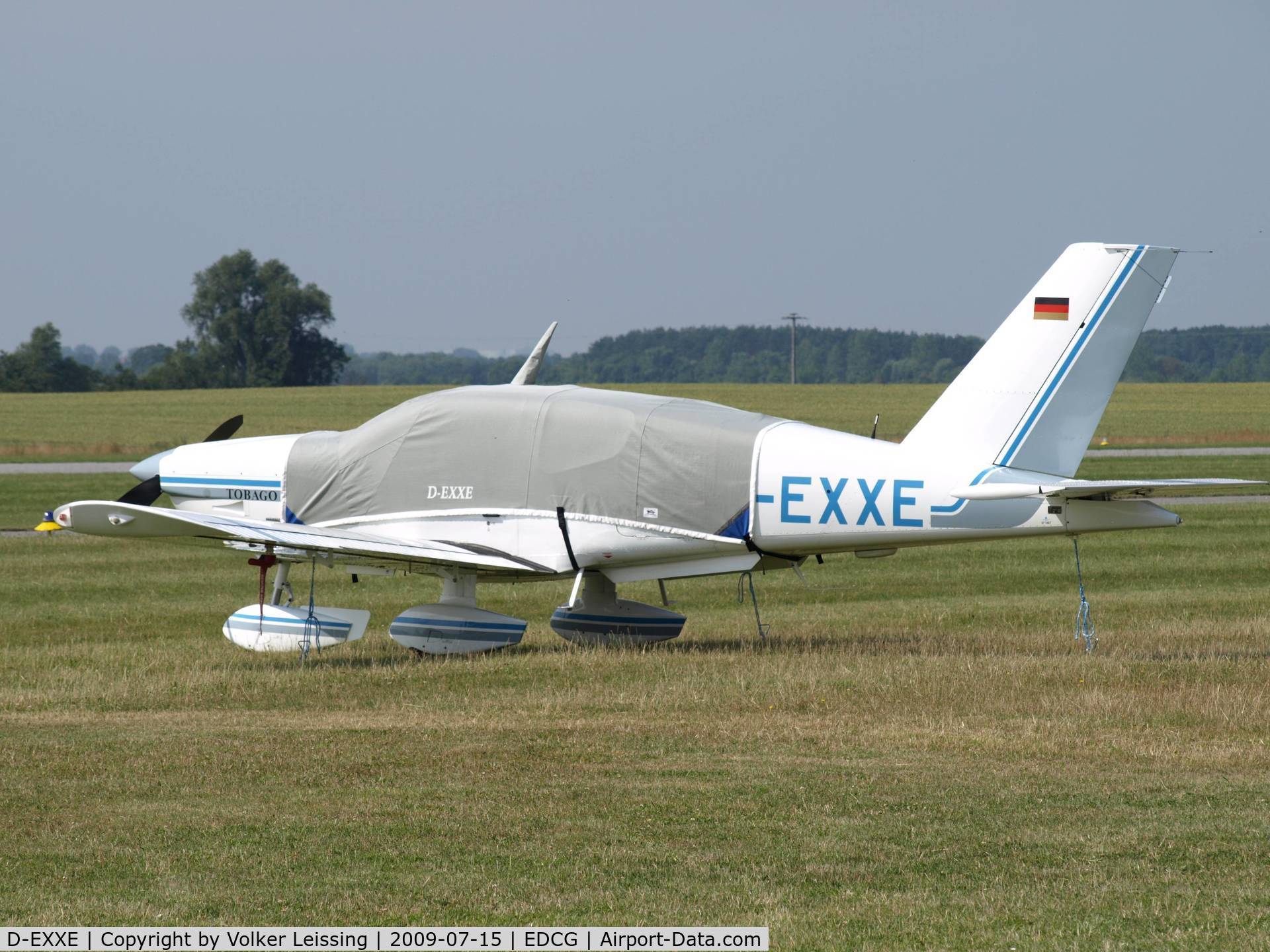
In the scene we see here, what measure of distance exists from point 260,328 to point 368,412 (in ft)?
175

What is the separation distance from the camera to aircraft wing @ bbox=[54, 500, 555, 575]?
38.3 feet

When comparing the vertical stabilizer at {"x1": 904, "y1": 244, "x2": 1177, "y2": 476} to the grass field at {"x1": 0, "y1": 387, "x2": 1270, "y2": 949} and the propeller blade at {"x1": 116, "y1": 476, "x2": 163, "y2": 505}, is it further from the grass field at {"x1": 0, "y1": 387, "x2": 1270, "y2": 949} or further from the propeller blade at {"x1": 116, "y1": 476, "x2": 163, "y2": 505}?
the propeller blade at {"x1": 116, "y1": 476, "x2": 163, "y2": 505}

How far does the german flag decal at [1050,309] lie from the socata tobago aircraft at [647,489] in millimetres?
13

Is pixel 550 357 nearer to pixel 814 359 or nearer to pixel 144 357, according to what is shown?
pixel 814 359

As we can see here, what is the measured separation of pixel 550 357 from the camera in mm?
157750

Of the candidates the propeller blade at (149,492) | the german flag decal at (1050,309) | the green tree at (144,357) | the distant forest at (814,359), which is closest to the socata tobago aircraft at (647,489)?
the german flag decal at (1050,309)

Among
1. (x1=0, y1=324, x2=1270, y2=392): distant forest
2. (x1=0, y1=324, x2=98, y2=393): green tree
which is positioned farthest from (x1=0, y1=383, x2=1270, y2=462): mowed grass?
(x1=0, y1=324, x2=1270, y2=392): distant forest

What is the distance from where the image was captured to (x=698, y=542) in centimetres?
1309

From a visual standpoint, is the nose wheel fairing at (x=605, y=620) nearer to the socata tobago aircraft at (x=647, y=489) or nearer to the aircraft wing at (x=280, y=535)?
the socata tobago aircraft at (x=647, y=489)

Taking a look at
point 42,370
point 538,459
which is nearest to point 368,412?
point 42,370

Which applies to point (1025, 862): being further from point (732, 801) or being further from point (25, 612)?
point (25, 612)

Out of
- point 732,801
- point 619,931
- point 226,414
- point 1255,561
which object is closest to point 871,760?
point 732,801

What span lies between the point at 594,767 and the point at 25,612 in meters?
10.7

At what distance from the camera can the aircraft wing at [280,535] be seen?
38.3 ft
